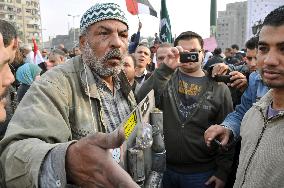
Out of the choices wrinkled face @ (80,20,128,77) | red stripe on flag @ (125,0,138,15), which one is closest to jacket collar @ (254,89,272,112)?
wrinkled face @ (80,20,128,77)

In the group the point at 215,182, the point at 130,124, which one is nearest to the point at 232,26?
the point at 215,182

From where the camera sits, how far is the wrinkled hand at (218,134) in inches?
94.8

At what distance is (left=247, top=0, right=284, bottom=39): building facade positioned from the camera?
14.9 metres

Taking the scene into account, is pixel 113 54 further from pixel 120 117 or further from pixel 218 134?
pixel 218 134

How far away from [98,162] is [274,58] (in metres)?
1.56

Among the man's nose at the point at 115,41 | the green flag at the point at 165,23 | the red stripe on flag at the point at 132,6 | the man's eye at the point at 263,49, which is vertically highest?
the red stripe on flag at the point at 132,6

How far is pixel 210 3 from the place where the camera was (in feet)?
43.2

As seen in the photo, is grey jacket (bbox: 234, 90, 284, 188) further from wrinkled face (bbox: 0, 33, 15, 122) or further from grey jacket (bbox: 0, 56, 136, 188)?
wrinkled face (bbox: 0, 33, 15, 122)

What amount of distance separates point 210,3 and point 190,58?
11.1 m

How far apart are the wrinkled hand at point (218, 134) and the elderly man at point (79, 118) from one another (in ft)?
2.20

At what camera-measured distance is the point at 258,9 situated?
669 inches

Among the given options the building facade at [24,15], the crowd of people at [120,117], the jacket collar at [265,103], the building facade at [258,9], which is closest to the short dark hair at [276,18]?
the crowd of people at [120,117]

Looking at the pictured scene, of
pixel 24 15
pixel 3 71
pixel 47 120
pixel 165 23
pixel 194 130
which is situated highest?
pixel 24 15

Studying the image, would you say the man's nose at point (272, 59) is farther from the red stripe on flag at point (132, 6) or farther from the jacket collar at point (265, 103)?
the red stripe on flag at point (132, 6)
